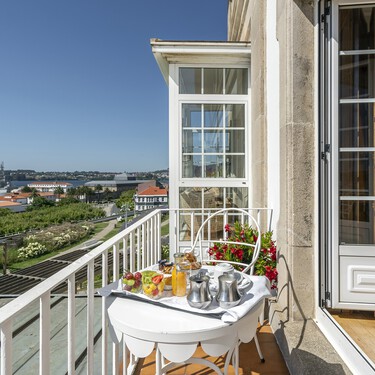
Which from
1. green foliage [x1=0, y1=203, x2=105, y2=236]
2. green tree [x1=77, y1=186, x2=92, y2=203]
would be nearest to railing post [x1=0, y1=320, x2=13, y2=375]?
green foliage [x1=0, y1=203, x2=105, y2=236]

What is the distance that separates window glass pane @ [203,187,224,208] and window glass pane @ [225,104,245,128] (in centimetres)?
93

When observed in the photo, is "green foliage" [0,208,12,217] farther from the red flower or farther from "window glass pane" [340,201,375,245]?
"window glass pane" [340,201,375,245]

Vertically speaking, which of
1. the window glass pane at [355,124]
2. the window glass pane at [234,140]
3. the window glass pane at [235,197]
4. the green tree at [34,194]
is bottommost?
the green tree at [34,194]

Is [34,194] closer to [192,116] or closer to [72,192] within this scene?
[72,192]

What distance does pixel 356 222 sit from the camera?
5.74ft

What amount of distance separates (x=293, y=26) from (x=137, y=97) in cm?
3927

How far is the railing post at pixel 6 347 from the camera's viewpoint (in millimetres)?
627

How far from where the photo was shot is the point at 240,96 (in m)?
3.56

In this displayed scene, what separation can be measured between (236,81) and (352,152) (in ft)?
7.53

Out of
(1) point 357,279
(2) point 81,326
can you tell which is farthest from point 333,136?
(2) point 81,326

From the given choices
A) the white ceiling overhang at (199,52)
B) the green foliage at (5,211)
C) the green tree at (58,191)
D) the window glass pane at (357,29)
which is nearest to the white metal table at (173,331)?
the window glass pane at (357,29)

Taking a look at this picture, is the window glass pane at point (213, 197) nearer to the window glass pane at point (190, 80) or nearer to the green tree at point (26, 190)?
the window glass pane at point (190, 80)

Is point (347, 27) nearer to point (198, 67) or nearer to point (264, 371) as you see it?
point (198, 67)

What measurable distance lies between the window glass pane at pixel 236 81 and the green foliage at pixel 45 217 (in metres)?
34.3
